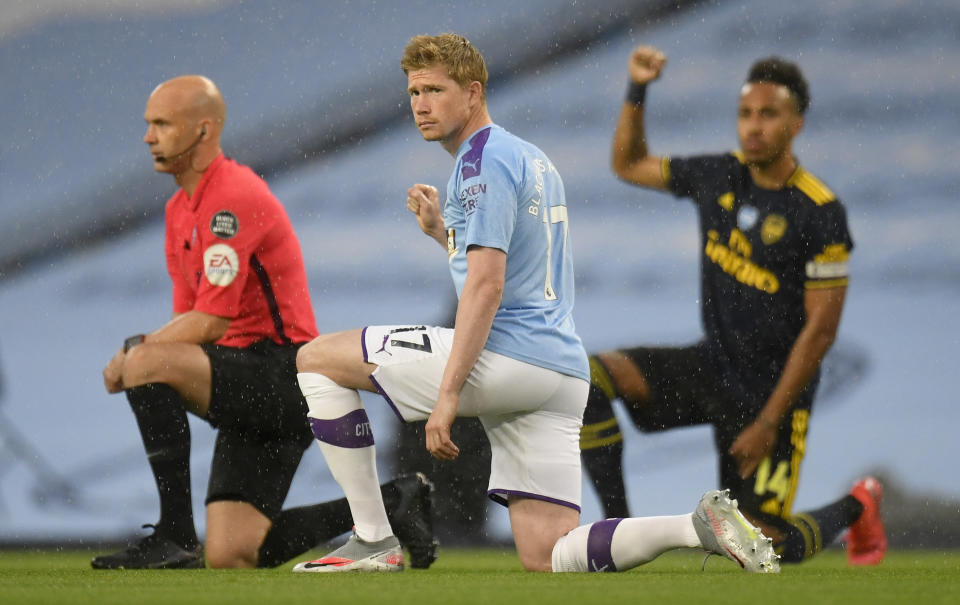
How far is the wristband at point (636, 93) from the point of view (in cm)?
559

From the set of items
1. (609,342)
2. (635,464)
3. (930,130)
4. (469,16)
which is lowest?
(635,464)

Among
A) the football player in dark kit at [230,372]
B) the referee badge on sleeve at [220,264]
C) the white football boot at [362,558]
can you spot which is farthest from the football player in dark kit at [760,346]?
the white football boot at [362,558]

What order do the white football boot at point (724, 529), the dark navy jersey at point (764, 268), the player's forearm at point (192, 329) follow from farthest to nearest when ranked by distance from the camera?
the dark navy jersey at point (764, 268) < the player's forearm at point (192, 329) < the white football boot at point (724, 529)

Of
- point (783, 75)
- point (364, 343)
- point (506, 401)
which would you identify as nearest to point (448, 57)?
point (364, 343)

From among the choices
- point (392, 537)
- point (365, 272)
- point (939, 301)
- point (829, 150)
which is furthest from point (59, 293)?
point (939, 301)

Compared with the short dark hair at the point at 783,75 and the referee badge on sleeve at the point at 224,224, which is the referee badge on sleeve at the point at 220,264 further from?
the short dark hair at the point at 783,75

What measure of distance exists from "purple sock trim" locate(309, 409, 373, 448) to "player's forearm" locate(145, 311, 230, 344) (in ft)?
3.31

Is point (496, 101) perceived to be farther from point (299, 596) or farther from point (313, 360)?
point (299, 596)

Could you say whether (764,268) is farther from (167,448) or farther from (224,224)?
(167,448)

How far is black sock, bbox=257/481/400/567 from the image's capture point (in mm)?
4422

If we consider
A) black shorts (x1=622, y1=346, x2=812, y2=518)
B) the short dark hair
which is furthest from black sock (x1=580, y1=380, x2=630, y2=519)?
the short dark hair

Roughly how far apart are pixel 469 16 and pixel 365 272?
1367 millimetres

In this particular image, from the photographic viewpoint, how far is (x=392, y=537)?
3615 mm

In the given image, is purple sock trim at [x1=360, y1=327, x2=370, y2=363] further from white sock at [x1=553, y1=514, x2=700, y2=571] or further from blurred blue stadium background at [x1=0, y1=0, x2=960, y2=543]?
blurred blue stadium background at [x1=0, y1=0, x2=960, y2=543]
